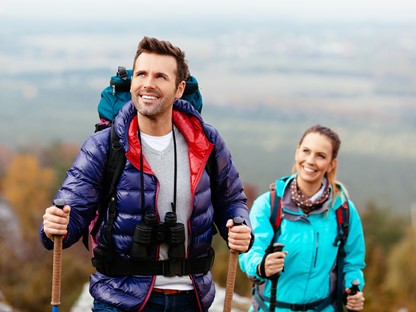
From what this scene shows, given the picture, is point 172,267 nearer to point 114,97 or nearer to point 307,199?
point 114,97

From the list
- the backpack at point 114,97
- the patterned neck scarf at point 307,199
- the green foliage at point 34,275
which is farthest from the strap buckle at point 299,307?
the green foliage at point 34,275

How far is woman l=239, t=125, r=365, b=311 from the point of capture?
5.39 metres

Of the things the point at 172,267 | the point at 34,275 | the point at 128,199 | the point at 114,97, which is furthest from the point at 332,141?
the point at 34,275

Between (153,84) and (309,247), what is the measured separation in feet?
7.07

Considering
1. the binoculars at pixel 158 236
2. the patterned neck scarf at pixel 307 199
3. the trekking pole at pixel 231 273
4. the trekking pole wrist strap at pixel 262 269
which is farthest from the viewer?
the patterned neck scarf at pixel 307 199

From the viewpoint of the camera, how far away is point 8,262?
35531 millimetres

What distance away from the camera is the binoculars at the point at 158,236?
3.70 metres

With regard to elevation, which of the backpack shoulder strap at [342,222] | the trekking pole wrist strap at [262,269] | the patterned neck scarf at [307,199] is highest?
the patterned neck scarf at [307,199]

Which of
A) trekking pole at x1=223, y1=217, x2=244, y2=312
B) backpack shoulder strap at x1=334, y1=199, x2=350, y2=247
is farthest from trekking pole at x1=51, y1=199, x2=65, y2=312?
backpack shoulder strap at x1=334, y1=199, x2=350, y2=247

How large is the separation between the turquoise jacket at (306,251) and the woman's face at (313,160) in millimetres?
235

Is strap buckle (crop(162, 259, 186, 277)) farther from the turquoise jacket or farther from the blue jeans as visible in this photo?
the turquoise jacket

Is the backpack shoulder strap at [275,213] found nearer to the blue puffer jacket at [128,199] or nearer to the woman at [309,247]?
the woman at [309,247]

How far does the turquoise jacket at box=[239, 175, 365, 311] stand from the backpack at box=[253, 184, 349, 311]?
0.10 feet

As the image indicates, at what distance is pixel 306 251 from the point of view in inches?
212
